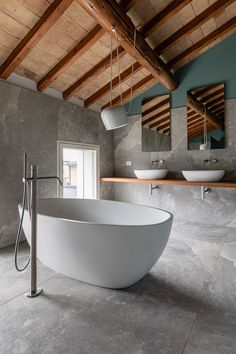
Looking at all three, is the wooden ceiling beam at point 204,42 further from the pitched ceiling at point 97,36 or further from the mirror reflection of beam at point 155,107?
the mirror reflection of beam at point 155,107

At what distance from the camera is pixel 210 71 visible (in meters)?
3.72

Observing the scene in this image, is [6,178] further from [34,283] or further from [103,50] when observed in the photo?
[103,50]

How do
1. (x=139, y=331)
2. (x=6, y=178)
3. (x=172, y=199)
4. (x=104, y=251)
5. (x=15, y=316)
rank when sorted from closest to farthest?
(x=139, y=331) < (x=15, y=316) < (x=104, y=251) < (x=6, y=178) < (x=172, y=199)

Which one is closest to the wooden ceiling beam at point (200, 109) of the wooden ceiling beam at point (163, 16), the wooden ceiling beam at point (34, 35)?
the wooden ceiling beam at point (163, 16)

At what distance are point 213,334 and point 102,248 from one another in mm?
900

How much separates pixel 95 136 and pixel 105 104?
0.69 metres

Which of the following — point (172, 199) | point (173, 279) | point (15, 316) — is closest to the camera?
point (15, 316)

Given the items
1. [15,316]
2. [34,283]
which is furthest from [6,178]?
[15,316]

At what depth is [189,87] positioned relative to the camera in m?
3.89

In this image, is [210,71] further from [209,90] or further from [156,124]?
[156,124]

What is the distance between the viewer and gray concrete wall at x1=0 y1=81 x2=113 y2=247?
281 centimetres

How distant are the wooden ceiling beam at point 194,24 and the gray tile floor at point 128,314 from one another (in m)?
2.93

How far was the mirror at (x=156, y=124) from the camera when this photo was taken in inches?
161

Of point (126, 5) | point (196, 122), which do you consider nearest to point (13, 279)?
point (126, 5)
